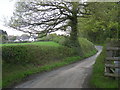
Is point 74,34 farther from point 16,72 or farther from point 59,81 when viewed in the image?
point 59,81

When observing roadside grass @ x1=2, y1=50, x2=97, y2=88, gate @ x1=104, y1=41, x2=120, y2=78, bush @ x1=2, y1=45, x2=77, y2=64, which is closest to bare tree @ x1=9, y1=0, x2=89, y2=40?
bush @ x1=2, y1=45, x2=77, y2=64

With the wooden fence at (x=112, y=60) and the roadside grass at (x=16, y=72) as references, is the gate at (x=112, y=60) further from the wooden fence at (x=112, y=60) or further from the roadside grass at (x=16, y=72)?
the roadside grass at (x=16, y=72)

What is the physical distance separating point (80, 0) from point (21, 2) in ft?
21.3

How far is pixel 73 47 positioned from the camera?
18109 mm

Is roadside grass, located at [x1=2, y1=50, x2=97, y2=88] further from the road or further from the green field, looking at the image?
the road

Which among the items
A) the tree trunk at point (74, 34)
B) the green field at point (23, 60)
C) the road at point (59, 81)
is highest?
the tree trunk at point (74, 34)

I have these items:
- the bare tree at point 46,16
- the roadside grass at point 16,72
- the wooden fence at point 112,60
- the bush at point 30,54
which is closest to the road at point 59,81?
the roadside grass at point 16,72

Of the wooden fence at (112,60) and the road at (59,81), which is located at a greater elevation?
the wooden fence at (112,60)

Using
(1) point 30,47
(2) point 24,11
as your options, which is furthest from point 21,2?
(1) point 30,47

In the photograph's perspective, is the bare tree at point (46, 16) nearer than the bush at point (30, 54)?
No

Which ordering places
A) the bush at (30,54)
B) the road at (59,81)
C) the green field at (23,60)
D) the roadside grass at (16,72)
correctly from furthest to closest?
the bush at (30,54) → the green field at (23,60) → the roadside grass at (16,72) → the road at (59,81)

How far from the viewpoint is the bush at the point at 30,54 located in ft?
30.1

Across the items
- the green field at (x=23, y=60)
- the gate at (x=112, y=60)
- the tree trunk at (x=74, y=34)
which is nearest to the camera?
the gate at (x=112, y=60)

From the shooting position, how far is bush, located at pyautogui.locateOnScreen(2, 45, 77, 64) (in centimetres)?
918
